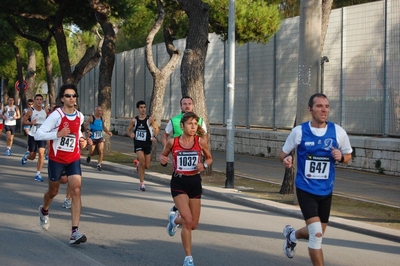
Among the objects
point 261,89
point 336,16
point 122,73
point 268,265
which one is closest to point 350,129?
point 336,16

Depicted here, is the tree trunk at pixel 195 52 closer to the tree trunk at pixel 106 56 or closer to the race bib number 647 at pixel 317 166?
the tree trunk at pixel 106 56

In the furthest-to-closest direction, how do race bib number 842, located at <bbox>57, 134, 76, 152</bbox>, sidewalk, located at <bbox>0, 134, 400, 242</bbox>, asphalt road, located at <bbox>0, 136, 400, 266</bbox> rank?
sidewalk, located at <bbox>0, 134, 400, 242</bbox> < race bib number 842, located at <bbox>57, 134, 76, 152</bbox> < asphalt road, located at <bbox>0, 136, 400, 266</bbox>

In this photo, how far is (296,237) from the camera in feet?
25.4

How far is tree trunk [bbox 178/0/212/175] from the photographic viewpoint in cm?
1739

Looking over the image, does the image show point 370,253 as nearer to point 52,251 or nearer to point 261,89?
point 52,251

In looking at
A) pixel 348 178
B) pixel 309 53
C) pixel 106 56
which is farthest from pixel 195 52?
pixel 106 56

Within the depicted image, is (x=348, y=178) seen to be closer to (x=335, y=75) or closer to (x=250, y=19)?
(x=335, y=75)

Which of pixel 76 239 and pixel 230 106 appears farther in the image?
pixel 230 106

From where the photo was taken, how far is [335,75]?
20375 millimetres

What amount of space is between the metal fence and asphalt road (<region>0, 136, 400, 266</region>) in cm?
665

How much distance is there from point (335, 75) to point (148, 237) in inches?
478

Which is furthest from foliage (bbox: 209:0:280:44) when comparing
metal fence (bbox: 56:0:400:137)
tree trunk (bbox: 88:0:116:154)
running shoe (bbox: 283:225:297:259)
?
running shoe (bbox: 283:225:297:259)

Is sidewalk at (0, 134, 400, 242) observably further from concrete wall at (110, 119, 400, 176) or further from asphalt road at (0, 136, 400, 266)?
concrete wall at (110, 119, 400, 176)

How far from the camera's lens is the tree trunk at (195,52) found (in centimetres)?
1739
